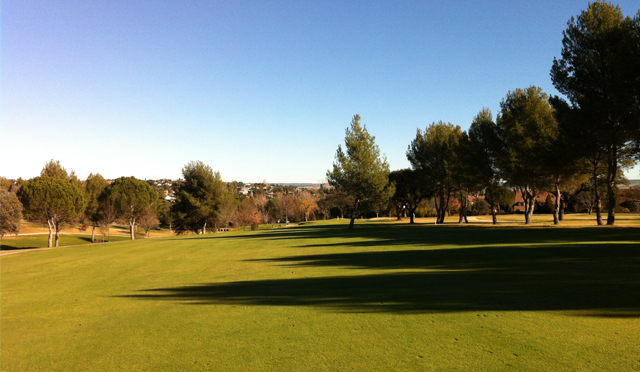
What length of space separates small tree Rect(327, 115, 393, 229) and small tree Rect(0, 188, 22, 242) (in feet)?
117

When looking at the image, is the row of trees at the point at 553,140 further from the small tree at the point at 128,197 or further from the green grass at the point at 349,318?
the small tree at the point at 128,197

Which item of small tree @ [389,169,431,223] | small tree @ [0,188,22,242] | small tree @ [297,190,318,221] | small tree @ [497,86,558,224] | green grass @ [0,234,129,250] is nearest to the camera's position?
small tree @ [497,86,558,224]

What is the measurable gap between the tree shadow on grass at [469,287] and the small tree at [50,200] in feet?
131

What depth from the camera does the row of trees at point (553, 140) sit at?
22.0 meters

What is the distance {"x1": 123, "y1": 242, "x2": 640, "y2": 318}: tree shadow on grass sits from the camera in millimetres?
7531

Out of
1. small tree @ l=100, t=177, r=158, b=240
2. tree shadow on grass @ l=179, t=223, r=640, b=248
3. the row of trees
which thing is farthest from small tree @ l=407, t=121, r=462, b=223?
small tree @ l=100, t=177, r=158, b=240

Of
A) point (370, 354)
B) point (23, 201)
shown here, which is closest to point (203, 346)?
point (370, 354)

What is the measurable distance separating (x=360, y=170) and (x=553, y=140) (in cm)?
1948

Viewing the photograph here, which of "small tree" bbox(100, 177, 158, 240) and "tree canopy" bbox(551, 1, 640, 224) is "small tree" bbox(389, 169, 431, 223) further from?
"small tree" bbox(100, 177, 158, 240)

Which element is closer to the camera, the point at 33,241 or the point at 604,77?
the point at 604,77

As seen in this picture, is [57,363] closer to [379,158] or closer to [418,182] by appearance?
[379,158]

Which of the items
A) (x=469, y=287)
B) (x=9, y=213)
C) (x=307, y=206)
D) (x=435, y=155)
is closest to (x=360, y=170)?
(x=435, y=155)

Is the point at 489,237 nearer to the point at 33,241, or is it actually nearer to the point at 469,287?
the point at 469,287

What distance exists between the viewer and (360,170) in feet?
137
